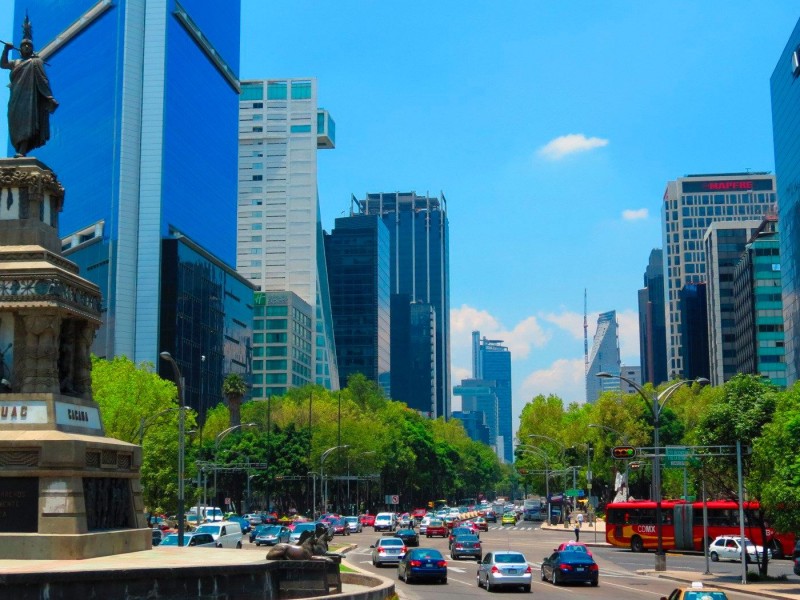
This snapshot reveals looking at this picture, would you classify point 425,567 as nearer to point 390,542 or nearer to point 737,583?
point 390,542

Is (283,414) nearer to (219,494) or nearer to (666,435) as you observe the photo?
(219,494)

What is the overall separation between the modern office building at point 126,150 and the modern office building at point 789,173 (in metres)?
75.4

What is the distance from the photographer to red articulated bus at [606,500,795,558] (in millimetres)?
59250

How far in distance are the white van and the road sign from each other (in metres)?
21.6

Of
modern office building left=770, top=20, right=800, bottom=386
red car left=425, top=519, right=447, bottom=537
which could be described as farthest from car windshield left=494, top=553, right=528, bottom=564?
modern office building left=770, top=20, right=800, bottom=386

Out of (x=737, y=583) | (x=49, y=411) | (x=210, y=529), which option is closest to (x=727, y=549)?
(x=737, y=583)

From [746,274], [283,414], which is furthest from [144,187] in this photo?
[746,274]

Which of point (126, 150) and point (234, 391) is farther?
point (126, 150)

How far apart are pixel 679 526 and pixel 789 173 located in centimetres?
6592

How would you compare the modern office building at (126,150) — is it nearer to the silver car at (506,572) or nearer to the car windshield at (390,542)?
the car windshield at (390,542)

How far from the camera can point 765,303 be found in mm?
144125

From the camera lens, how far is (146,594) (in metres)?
19.4

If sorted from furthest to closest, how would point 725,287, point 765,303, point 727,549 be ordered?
point 725,287, point 765,303, point 727,549

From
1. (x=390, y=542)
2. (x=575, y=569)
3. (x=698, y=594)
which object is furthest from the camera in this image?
(x=390, y=542)
